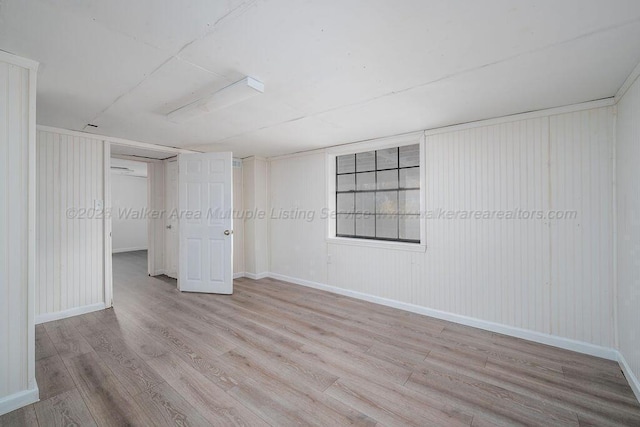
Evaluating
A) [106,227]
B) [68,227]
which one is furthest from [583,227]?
[68,227]

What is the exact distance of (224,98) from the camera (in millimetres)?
2262

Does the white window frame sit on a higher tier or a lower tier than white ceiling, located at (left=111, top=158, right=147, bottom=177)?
lower

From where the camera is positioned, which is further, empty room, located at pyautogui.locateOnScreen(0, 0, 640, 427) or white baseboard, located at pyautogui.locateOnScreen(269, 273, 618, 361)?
white baseboard, located at pyautogui.locateOnScreen(269, 273, 618, 361)

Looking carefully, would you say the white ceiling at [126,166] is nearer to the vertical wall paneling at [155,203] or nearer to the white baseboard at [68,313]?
the vertical wall paneling at [155,203]

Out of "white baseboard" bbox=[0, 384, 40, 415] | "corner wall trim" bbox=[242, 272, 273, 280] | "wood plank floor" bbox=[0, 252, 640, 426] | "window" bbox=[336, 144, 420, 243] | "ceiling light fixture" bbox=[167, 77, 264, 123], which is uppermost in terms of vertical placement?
"ceiling light fixture" bbox=[167, 77, 264, 123]

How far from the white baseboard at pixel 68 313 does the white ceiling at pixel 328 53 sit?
7.61 feet

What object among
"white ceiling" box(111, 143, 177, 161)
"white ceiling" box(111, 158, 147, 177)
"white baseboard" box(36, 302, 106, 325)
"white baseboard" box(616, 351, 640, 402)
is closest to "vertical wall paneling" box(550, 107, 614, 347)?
"white baseboard" box(616, 351, 640, 402)

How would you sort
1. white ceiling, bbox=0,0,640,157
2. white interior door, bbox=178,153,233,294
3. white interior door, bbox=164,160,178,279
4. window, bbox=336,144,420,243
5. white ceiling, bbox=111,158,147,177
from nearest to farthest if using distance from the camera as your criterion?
white ceiling, bbox=0,0,640,157, window, bbox=336,144,420,243, white interior door, bbox=178,153,233,294, white interior door, bbox=164,160,178,279, white ceiling, bbox=111,158,147,177

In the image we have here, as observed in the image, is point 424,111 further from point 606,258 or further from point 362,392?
point 362,392

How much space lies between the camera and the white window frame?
3482mm

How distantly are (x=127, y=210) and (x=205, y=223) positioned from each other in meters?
5.95

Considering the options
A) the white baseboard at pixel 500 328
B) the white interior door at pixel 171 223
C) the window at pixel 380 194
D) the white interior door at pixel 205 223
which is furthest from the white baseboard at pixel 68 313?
the window at pixel 380 194

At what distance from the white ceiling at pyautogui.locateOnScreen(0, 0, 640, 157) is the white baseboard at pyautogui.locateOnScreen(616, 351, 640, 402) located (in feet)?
7.53

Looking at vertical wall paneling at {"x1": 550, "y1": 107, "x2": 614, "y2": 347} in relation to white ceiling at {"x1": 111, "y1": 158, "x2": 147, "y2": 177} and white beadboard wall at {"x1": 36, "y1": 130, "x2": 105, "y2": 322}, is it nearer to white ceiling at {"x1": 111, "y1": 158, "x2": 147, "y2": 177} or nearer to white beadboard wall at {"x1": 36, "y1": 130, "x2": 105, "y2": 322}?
white beadboard wall at {"x1": 36, "y1": 130, "x2": 105, "y2": 322}
